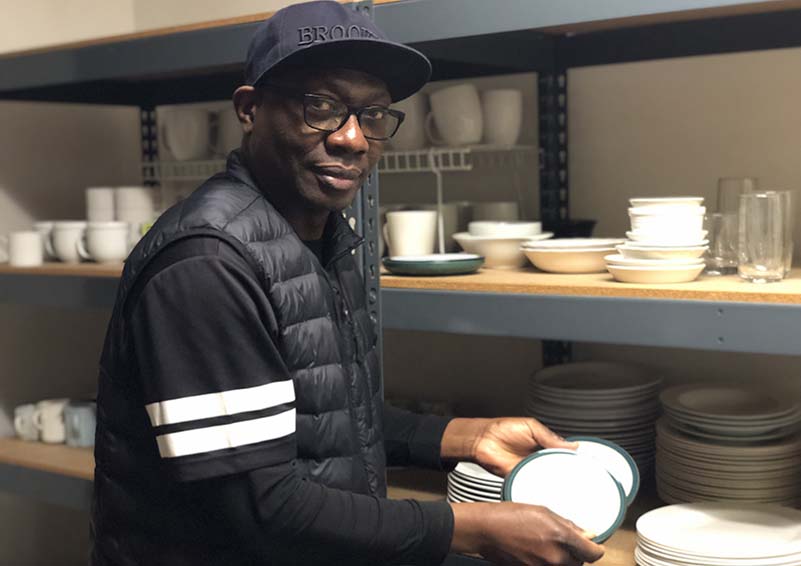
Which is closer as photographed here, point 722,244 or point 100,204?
point 722,244

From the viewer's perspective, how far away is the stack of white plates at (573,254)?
5.74 ft

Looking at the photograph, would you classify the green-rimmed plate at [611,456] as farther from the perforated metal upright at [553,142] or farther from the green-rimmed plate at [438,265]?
the perforated metal upright at [553,142]

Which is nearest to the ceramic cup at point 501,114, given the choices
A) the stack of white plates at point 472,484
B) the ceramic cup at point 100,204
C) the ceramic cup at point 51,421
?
the stack of white plates at point 472,484

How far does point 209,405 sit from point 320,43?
1.52 ft

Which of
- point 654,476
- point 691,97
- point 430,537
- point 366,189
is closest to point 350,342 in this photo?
point 430,537

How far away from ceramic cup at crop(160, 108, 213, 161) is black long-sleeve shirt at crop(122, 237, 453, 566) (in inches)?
50.7

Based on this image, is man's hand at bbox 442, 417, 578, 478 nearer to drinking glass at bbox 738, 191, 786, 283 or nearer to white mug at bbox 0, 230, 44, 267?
drinking glass at bbox 738, 191, 786, 283

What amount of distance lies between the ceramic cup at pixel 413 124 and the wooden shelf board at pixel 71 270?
2.14ft

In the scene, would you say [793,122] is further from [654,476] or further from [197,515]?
[197,515]

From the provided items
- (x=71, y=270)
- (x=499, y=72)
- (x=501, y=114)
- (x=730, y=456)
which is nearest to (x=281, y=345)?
(x=730, y=456)

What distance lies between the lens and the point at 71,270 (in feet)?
7.14

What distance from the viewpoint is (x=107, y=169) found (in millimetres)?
2916

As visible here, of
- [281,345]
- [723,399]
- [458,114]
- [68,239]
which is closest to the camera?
[281,345]

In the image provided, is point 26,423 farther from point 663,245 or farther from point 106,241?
point 663,245
